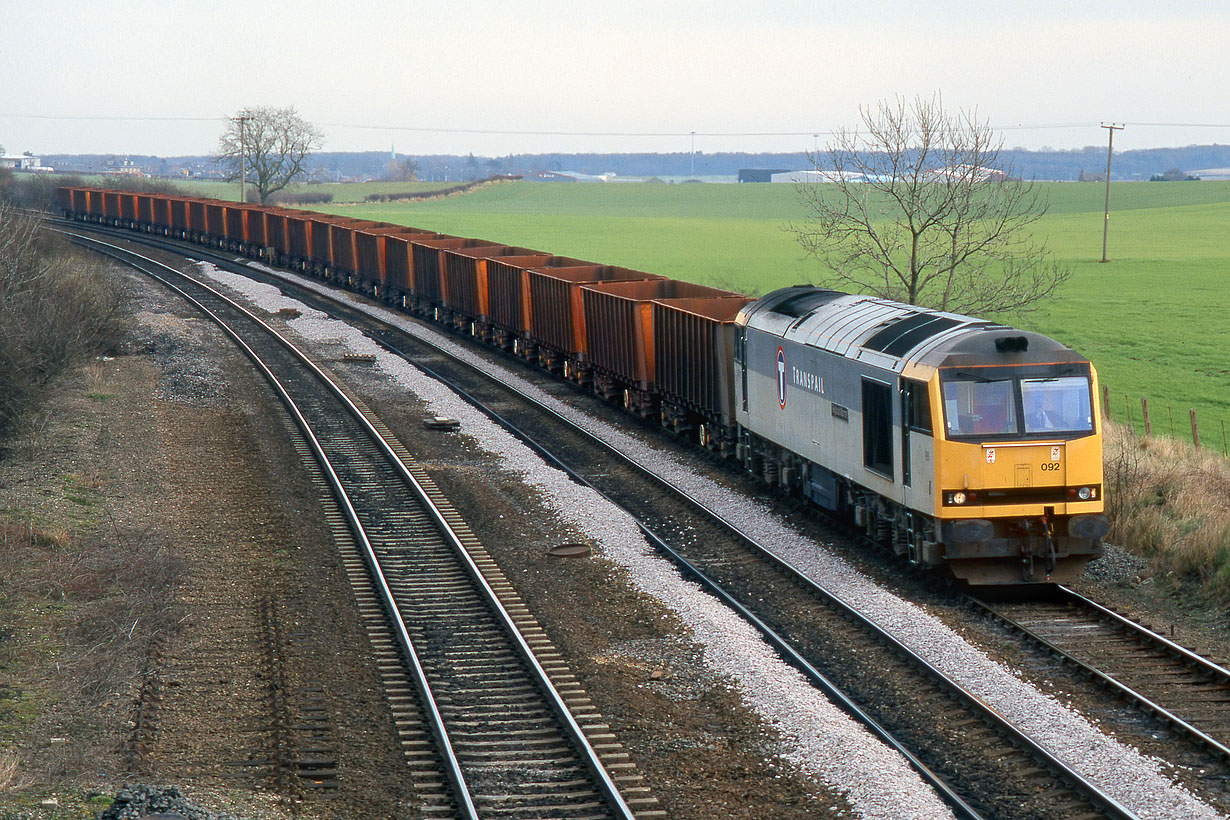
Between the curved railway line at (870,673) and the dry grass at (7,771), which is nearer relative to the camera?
the dry grass at (7,771)

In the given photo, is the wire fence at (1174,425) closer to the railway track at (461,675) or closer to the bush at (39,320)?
the railway track at (461,675)

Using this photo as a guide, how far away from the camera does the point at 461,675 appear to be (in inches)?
477

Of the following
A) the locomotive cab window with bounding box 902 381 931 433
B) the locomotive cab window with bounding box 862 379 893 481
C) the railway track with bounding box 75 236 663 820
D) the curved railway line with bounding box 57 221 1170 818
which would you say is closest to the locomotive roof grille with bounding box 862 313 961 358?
the locomotive cab window with bounding box 862 379 893 481

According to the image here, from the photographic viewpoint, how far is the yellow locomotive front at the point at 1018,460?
45.0 ft

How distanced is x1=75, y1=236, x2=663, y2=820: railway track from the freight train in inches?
190

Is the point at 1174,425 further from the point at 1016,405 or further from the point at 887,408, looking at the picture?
the point at 1016,405

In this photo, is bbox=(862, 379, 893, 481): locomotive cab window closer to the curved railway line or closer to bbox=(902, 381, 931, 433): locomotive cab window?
bbox=(902, 381, 931, 433): locomotive cab window

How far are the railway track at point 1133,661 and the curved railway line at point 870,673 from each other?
1456 millimetres

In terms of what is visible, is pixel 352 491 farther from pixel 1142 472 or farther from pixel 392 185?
pixel 392 185

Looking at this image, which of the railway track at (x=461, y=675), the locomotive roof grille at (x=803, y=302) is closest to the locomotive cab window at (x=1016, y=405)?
the locomotive roof grille at (x=803, y=302)

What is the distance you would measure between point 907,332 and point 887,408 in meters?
1.03

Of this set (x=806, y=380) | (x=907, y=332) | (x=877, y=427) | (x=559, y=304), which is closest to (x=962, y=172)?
(x=559, y=304)

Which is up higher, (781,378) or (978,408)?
(978,408)

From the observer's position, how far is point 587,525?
17.8m
